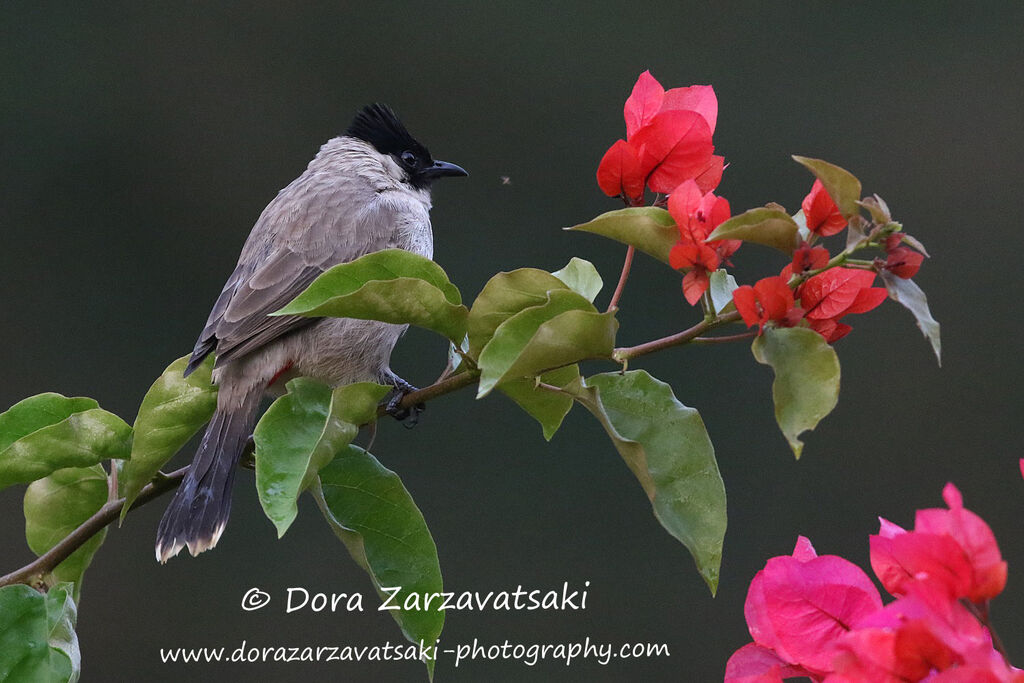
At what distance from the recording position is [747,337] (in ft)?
2.71

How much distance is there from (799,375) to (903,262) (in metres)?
0.11

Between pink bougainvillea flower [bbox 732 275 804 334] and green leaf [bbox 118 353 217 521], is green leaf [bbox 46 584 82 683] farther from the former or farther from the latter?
pink bougainvillea flower [bbox 732 275 804 334]

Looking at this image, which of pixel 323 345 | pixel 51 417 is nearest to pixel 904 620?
pixel 51 417

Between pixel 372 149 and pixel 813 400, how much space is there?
1.90 m

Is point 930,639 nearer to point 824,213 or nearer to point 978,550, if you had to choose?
point 978,550

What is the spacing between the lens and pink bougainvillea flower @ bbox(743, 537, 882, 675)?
69 centimetres

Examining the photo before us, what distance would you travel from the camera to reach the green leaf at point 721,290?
0.93 meters

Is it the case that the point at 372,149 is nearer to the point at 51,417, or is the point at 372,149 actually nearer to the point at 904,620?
the point at 51,417

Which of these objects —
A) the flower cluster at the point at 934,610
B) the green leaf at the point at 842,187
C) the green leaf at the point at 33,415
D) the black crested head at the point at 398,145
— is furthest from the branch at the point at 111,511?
the black crested head at the point at 398,145

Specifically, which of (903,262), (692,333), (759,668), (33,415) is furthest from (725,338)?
(33,415)

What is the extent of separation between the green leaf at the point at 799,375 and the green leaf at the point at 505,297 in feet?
0.66

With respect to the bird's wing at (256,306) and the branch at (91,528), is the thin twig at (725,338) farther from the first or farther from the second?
the bird's wing at (256,306)

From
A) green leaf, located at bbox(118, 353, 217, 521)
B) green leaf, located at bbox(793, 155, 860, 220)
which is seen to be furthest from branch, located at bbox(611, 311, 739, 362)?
green leaf, located at bbox(118, 353, 217, 521)

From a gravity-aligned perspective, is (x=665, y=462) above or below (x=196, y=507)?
above
